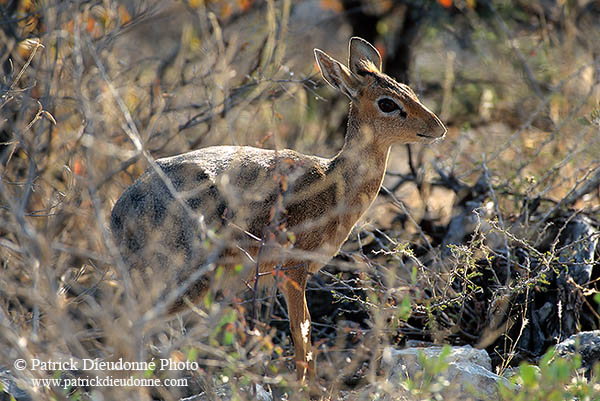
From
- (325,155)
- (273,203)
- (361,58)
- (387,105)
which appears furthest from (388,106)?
(325,155)

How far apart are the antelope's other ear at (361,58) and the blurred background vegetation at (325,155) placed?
60cm

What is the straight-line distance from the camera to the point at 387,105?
5.21 metres

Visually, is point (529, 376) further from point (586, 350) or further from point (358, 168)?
point (358, 168)

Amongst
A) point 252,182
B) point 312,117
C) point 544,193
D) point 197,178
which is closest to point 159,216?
point 197,178

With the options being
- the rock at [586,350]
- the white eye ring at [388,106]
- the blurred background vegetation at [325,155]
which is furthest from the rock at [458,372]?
the white eye ring at [388,106]

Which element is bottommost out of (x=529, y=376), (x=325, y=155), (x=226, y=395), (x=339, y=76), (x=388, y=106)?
(x=325, y=155)

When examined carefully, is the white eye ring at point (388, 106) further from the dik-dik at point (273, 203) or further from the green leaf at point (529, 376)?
the green leaf at point (529, 376)

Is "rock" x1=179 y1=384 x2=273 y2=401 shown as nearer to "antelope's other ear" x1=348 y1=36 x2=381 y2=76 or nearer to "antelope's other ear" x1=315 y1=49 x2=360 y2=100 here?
"antelope's other ear" x1=315 y1=49 x2=360 y2=100

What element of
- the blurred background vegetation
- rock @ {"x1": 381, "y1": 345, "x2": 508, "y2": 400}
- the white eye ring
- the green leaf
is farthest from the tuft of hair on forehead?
the green leaf

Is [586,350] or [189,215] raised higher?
[189,215]

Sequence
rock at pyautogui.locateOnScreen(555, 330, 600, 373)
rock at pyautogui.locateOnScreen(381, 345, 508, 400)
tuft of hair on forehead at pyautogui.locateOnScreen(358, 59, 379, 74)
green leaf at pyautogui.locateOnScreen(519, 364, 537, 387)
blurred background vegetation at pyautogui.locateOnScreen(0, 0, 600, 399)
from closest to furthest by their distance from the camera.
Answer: green leaf at pyautogui.locateOnScreen(519, 364, 537, 387)
blurred background vegetation at pyautogui.locateOnScreen(0, 0, 600, 399)
rock at pyautogui.locateOnScreen(381, 345, 508, 400)
rock at pyautogui.locateOnScreen(555, 330, 600, 373)
tuft of hair on forehead at pyautogui.locateOnScreen(358, 59, 379, 74)

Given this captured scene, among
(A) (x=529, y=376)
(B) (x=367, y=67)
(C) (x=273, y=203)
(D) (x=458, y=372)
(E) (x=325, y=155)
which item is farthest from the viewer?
(E) (x=325, y=155)

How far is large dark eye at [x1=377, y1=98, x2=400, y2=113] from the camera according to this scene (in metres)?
5.20

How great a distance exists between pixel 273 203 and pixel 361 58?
142 cm
